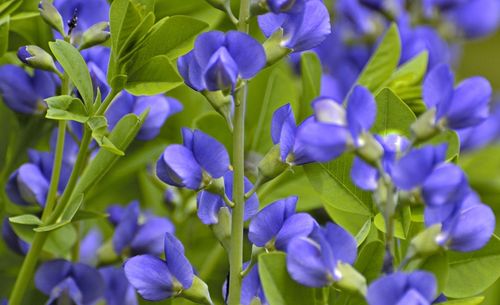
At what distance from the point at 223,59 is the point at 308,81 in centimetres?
21

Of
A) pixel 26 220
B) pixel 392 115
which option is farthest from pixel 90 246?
pixel 392 115

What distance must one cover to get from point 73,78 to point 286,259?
0.17 m

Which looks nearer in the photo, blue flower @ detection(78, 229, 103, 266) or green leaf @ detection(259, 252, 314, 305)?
green leaf @ detection(259, 252, 314, 305)

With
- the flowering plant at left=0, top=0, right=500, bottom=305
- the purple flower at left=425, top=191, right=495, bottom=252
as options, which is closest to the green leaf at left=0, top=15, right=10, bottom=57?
the flowering plant at left=0, top=0, right=500, bottom=305

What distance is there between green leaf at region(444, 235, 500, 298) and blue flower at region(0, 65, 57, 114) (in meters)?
0.32

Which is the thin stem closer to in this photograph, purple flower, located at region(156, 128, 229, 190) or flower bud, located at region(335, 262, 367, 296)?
purple flower, located at region(156, 128, 229, 190)

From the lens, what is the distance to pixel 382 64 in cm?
76

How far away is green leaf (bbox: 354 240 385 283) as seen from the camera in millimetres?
561

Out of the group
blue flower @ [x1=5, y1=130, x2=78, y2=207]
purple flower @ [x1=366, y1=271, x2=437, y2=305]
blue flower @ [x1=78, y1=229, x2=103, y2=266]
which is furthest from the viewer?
blue flower @ [x1=78, y1=229, x2=103, y2=266]

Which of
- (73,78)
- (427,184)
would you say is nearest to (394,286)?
(427,184)

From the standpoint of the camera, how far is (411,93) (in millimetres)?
777

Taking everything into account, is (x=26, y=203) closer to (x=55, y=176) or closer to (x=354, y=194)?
(x=55, y=176)

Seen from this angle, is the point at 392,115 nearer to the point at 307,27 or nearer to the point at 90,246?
the point at 307,27

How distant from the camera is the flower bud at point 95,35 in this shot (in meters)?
0.63
